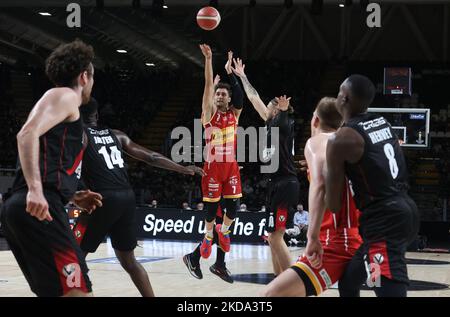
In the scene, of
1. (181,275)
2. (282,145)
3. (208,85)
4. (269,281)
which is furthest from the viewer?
(181,275)

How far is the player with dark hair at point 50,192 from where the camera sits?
406 centimetres

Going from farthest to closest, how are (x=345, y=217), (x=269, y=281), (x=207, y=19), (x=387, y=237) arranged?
(x=207, y=19) < (x=269, y=281) < (x=345, y=217) < (x=387, y=237)

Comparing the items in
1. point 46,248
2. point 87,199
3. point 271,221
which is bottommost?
point 271,221

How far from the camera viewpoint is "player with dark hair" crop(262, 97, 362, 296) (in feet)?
14.2

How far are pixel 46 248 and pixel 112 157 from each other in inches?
75.3

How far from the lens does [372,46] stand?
99.8ft

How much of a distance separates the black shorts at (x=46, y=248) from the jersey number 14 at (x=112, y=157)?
5.57ft

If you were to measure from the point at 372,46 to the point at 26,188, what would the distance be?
1083 inches

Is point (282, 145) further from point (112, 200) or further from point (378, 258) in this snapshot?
point (378, 258)

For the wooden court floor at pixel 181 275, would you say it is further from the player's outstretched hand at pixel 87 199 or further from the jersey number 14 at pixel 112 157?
the player's outstretched hand at pixel 87 199

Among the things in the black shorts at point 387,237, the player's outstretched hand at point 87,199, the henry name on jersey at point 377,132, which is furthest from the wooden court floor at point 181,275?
the henry name on jersey at point 377,132

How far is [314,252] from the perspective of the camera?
4332mm

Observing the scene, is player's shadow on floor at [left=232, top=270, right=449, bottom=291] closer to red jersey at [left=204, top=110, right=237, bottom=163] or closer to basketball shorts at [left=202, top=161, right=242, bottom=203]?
basketball shorts at [left=202, top=161, right=242, bottom=203]

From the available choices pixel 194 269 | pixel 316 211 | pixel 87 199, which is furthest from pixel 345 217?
pixel 194 269
